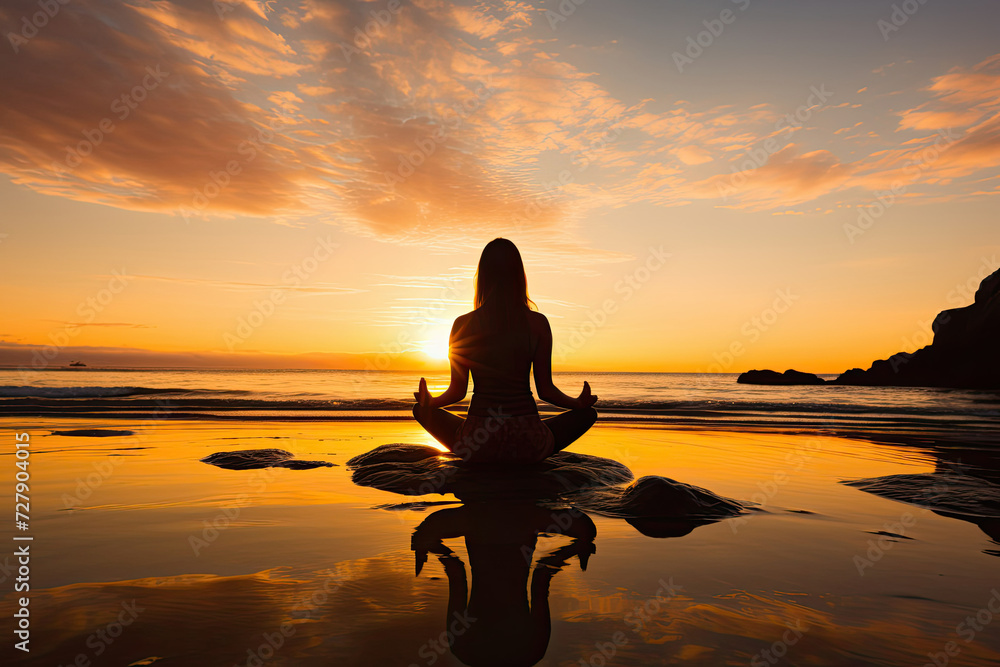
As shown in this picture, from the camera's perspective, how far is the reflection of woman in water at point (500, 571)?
2068mm

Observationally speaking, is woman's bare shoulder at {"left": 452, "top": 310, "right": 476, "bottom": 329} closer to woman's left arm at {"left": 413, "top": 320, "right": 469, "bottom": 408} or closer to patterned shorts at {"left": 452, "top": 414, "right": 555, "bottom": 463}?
woman's left arm at {"left": 413, "top": 320, "right": 469, "bottom": 408}

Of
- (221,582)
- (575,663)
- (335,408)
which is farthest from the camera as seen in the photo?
(335,408)

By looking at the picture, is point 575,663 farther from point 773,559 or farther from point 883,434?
point 883,434

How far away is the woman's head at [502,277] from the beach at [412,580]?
6.38 ft

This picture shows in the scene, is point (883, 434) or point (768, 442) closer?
point (768, 442)

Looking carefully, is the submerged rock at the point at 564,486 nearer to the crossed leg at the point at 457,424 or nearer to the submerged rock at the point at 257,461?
the crossed leg at the point at 457,424

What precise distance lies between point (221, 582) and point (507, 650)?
170 cm

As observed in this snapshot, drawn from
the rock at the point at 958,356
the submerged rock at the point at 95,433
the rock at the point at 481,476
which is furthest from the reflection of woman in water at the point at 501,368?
the rock at the point at 958,356

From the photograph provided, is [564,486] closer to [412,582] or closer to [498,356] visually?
[498,356]

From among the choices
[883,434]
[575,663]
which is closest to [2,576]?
[575,663]

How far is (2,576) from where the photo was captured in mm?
2734

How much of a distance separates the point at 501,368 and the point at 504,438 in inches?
28.6

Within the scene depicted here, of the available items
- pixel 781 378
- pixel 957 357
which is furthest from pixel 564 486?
pixel 781 378

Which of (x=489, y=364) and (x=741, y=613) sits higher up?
(x=489, y=364)
